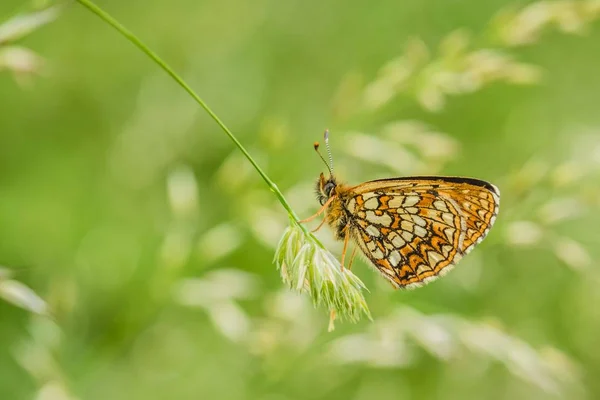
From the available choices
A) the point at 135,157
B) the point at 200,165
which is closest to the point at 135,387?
the point at 135,157

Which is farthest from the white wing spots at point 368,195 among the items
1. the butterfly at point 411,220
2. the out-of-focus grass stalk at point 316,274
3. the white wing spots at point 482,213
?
the out-of-focus grass stalk at point 316,274

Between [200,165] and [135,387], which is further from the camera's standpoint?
[200,165]

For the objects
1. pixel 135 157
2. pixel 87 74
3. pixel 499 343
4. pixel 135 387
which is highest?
pixel 87 74

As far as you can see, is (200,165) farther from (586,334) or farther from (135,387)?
(586,334)

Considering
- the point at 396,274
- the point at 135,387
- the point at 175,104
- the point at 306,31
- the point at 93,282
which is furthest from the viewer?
the point at 306,31

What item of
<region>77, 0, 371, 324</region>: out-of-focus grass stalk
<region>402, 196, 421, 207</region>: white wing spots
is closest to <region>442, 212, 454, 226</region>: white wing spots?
<region>402, 196, 421, 207</region>: white wing spots

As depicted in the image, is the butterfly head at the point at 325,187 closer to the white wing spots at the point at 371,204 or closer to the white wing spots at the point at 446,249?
the white wing spots at the point at 371,204

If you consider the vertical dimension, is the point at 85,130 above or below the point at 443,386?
above

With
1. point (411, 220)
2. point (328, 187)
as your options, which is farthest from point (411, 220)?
point (328, 187)
